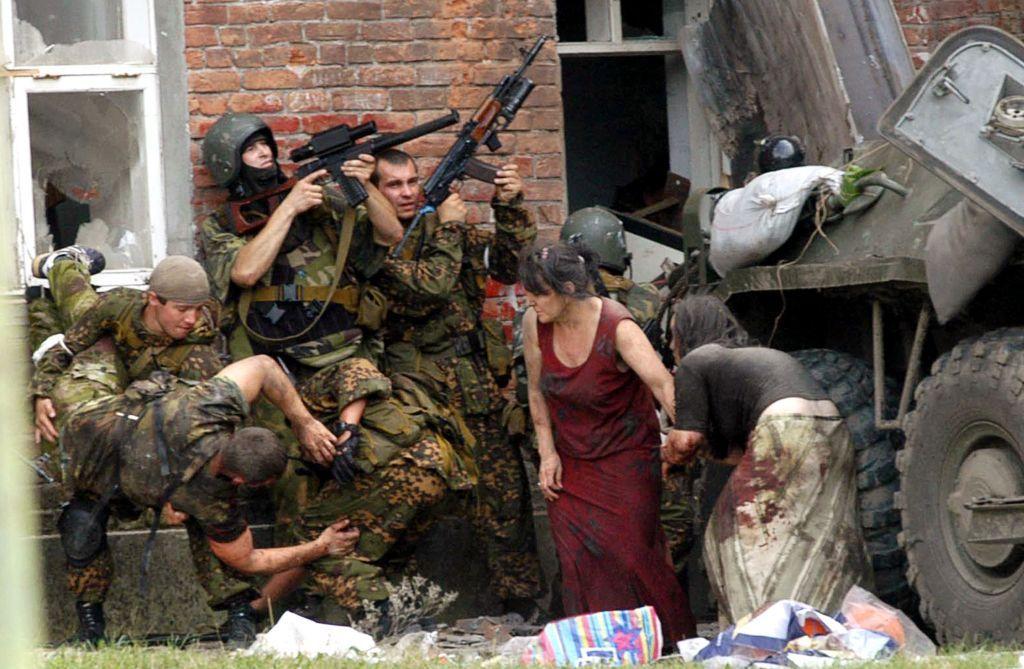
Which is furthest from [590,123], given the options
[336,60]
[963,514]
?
[963,514]

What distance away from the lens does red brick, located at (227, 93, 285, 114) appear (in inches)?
301

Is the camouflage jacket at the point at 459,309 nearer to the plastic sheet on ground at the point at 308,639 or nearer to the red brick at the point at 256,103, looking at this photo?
the red brick at the point at 256,103

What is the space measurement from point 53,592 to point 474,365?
6.56 feet

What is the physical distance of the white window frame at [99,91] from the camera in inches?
292

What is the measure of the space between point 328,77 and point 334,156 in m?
1.02

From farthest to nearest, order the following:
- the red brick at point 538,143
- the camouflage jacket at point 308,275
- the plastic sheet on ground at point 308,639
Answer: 1. the red brick at point 538,143
2. the camouflage jacket at point 308,275
3. the plastic sheet on ground at point 308,639

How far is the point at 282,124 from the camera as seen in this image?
7691mm

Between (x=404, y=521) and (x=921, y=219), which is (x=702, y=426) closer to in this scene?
(x=921, y=219)

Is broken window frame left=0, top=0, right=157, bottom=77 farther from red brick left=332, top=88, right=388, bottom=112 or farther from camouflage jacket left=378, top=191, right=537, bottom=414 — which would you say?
camouflage jacket left=378, top=191, right=537, bottom=414

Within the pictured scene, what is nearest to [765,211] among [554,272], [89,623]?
[554,272]

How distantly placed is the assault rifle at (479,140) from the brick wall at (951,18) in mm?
2340

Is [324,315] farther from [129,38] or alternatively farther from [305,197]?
[129,38]

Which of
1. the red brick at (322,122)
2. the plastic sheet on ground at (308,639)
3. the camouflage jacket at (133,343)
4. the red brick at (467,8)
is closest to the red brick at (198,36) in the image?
the red brick at (322,122)

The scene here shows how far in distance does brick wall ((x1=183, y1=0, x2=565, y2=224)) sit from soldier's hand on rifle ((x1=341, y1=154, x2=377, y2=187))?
2.98 feet
